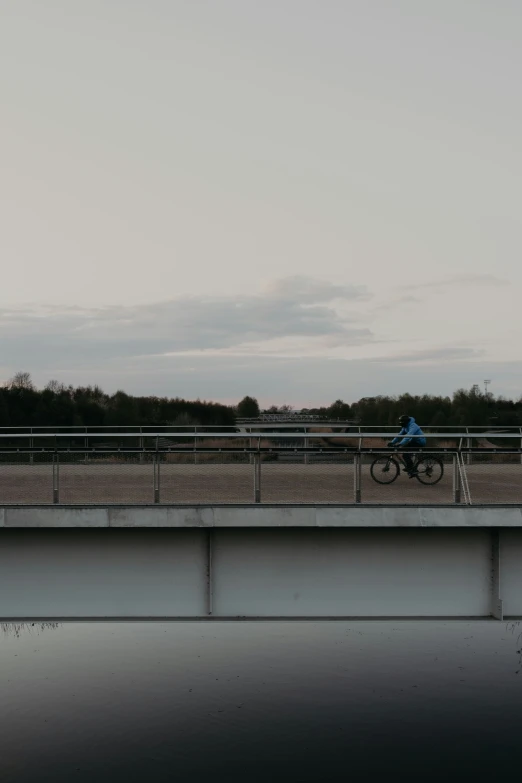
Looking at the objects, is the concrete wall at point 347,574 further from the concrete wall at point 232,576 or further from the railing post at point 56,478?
the railing post at point 56,478

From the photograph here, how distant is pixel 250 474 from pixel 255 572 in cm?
222

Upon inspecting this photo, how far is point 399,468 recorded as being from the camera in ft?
57.7

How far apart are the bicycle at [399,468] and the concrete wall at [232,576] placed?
2.29m

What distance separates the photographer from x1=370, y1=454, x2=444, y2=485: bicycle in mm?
16984

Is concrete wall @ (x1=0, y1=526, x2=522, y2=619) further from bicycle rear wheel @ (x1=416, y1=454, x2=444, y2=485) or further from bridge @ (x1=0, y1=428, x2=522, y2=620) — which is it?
bicycle rear wheel @ (x1=416, y1=454, x2=444, y2=485)

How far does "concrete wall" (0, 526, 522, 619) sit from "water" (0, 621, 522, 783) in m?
8.88

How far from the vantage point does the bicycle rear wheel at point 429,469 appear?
55.2 ft

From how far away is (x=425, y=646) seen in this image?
3381 cm

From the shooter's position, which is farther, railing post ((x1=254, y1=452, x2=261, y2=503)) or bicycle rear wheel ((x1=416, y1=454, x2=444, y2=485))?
bicycle rear wheel ((x1=416, y1=454, x2=444, y2=485))

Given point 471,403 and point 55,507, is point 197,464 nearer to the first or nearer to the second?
point 55,507

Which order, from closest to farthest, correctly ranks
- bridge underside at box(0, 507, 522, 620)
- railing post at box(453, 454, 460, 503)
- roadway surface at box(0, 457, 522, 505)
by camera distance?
bridge underside at box(0, 507, 522, 620), railing post at box(453, 454, 460, 503), roadway surface at box(0, 457, 522, 505)

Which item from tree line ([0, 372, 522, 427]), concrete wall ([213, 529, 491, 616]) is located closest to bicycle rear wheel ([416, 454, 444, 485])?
concrete wall ([213, 529, 491, 616])

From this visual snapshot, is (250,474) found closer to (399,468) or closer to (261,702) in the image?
(399,468)

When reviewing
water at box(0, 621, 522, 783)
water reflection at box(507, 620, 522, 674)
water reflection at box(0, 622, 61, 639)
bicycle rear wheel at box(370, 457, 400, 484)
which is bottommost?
water reflection at box(0, 622, 61, 639)
